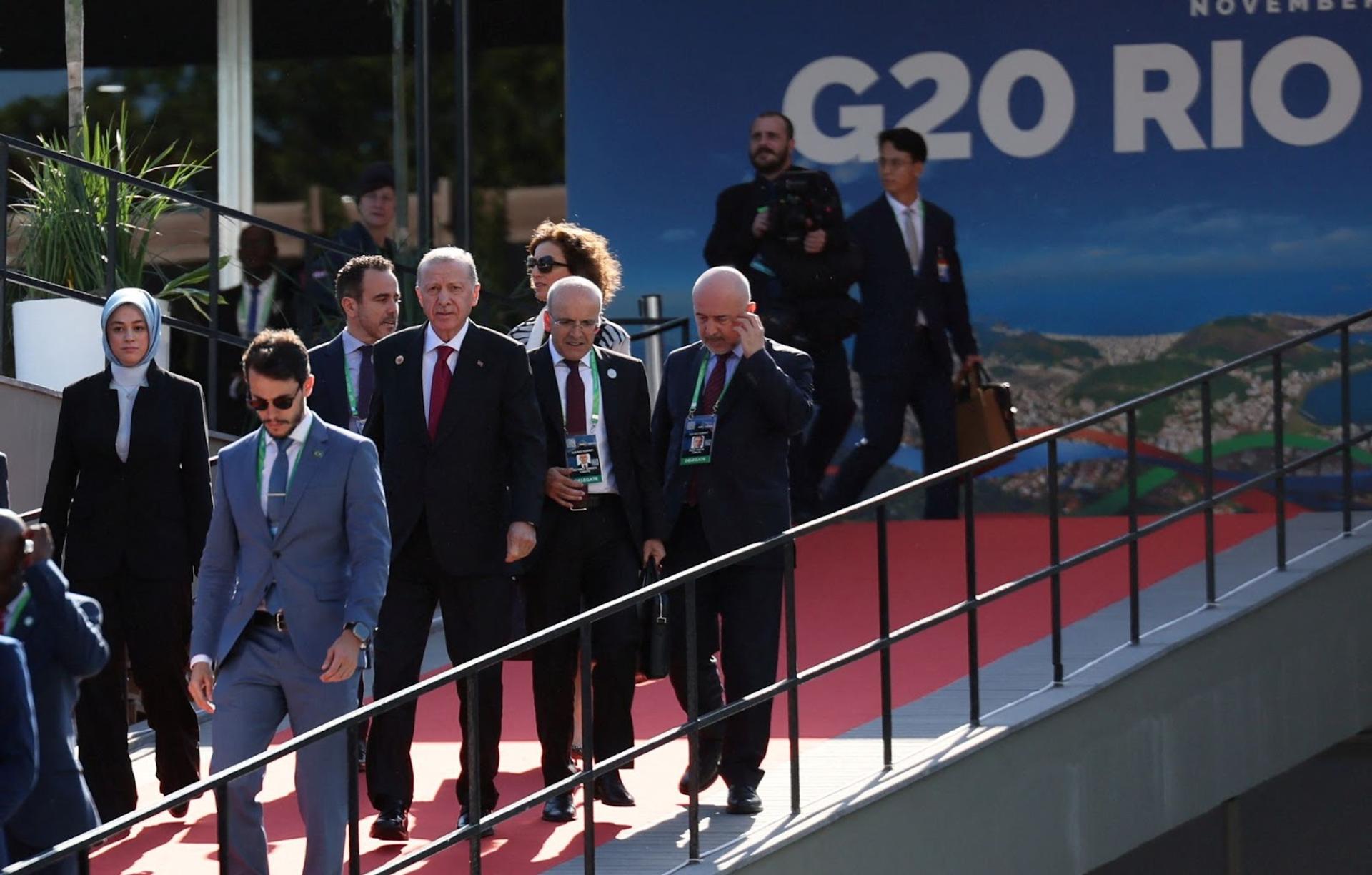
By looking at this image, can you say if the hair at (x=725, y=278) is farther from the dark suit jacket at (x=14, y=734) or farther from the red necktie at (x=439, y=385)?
the dark suit jacket at (x=14, y=734)

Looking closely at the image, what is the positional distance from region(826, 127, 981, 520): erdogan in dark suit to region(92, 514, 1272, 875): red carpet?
0.51 meters

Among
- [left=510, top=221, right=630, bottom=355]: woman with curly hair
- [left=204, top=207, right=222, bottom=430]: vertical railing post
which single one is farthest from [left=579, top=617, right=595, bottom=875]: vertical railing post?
[left=204, top=207, right=222, bottom=430]: vertical railing post

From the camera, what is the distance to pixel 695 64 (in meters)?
13.1

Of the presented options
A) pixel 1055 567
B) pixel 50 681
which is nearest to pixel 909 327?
pixel 1055 567

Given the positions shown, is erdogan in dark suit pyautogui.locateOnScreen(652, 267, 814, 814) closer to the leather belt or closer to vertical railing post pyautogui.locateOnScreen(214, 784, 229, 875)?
the leather belt

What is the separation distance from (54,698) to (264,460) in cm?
112

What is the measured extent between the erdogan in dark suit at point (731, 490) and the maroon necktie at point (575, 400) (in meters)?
0.32

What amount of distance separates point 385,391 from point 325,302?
5.00m

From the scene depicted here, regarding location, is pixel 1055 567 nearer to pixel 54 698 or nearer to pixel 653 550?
pixel 653 550

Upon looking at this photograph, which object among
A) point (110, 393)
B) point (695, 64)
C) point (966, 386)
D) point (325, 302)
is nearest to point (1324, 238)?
point (966, 386)

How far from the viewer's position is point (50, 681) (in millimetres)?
5355

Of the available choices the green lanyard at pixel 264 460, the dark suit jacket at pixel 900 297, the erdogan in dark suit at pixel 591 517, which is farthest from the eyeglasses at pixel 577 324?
the dark suit jacket at pixel 900 297

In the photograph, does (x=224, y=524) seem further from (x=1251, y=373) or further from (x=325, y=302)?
(x=1251, y=373)

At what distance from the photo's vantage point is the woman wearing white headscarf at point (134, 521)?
23.8 feet
